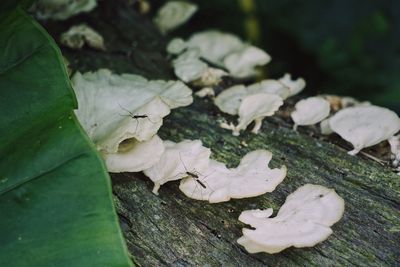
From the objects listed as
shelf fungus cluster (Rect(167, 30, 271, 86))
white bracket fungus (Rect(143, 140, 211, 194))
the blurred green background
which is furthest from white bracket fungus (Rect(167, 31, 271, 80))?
the blurred green background

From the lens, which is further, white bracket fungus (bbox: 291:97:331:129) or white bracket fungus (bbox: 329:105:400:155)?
white bracket fungus (bbox: 291:97:331:129)

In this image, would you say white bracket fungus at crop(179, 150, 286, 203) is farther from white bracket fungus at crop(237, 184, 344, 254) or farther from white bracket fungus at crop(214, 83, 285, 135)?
white bracket fungus at crop(214, 83, 285, 135)

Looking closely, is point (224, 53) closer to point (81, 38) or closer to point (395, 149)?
point (81, 38)

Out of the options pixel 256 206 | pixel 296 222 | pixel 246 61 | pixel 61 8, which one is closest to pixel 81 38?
pixel 61 8

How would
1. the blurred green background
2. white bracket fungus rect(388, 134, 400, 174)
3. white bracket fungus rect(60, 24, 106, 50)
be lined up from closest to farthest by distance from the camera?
white bracket fungus rect(388, 134, 400, 174) → white bracket fungus rect(60, 24, 106, 50) → the blurred green background

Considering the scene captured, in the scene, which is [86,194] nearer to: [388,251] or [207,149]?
[207,149]

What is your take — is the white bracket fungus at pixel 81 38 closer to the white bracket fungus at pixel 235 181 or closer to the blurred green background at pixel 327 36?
the white bracket fungus at pixel 235 181
